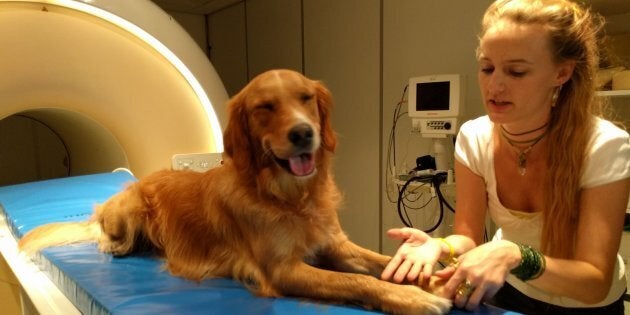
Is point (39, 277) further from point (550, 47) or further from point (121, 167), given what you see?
point (550, 47)

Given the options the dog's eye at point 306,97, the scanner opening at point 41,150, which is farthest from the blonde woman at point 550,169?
the scanner opening at point 41,150

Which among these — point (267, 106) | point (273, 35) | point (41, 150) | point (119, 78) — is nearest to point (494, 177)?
point (267, 106)

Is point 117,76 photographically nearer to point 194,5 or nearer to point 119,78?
point 119,78

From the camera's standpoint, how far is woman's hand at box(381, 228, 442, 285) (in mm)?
1014

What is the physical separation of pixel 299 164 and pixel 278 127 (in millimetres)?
121

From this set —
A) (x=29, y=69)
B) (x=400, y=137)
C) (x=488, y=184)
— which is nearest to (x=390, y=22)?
(x=400, y=137)

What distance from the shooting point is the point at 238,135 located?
127 cm

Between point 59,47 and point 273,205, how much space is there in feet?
5.53

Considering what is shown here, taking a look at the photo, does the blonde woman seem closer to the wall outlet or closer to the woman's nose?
the woman's nose

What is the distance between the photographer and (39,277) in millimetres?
1434

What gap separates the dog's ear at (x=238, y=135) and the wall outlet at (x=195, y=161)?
110 cm

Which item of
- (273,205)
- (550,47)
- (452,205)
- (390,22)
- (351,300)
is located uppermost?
(390,22)

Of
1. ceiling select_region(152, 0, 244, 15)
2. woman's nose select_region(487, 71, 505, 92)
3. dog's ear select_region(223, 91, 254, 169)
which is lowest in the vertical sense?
dog's ear select_region(223, 91, 254, 169)

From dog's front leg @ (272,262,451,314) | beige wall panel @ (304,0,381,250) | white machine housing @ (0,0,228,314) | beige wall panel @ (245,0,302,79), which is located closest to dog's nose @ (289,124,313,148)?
dog's front leg @ (272,262,451,314)
